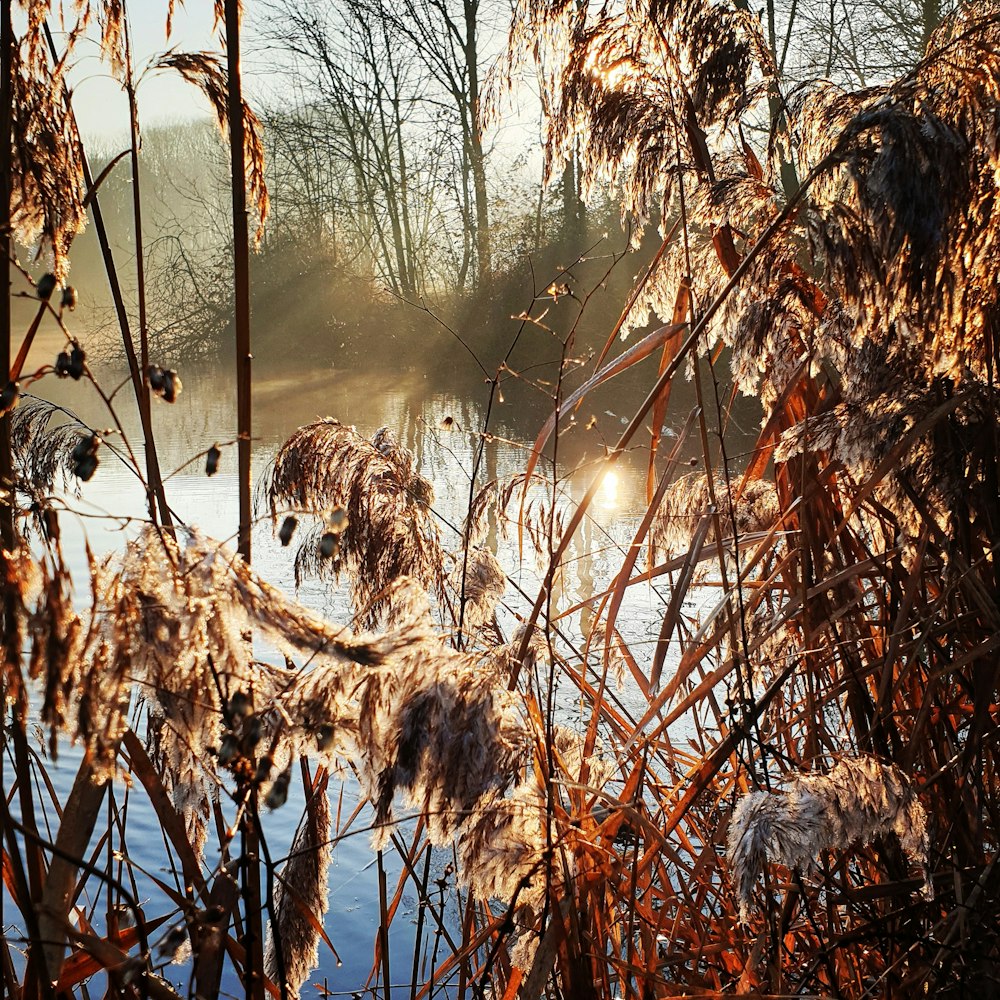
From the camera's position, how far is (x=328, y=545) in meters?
0.74

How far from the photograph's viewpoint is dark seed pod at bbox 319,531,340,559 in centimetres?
72

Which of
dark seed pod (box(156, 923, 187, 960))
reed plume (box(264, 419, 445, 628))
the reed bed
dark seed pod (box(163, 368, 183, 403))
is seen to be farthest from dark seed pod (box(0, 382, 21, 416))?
reed plume (box(264, 419, 445, 628))

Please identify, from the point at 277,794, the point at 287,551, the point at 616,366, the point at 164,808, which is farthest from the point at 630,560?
the point at 287,551

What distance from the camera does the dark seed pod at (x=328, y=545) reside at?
72cm

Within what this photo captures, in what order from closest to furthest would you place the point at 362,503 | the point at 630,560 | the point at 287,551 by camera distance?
the point at 630,560 → the point at 362,503 → the point at 287,551

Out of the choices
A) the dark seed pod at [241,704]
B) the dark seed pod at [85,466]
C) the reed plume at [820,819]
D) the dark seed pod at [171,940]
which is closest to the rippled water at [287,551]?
the dark seed pod at [85,466]

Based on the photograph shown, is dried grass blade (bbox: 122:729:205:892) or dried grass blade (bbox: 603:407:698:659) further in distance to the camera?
dried grass blade (bbox: 603:407:698:659)

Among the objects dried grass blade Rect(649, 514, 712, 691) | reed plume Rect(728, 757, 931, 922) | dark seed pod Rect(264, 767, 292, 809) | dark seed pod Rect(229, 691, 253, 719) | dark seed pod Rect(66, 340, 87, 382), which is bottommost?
reed plume Rect(728, 757, 931, 922)

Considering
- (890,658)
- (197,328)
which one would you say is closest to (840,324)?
(890,658)

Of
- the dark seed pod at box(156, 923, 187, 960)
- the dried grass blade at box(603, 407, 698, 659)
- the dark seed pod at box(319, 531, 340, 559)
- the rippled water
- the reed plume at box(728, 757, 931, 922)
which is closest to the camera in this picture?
the dark seed pod at box(156, 923, 187, 960)

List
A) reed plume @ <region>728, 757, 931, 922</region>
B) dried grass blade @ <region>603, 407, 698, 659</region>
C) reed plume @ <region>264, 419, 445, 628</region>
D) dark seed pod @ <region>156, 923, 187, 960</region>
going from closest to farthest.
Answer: dark seed pod @ <region>156, 923, 187, 960</region>
reed plume @ <region>728, 757, 931, 922</region>
dried grass blade @ <region>603, 407, 698, 659</region>
reed plume @ <region>264, 419, 445, 628</region>

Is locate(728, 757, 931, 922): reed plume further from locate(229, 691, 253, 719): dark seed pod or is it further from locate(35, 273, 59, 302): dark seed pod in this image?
locate(35, 273, 59, 302): dark seed pod

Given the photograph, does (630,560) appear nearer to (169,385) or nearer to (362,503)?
(362,503)

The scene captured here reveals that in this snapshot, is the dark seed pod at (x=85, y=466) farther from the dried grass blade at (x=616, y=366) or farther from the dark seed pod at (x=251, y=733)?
the dried grass blade at (x=616, y=366)
